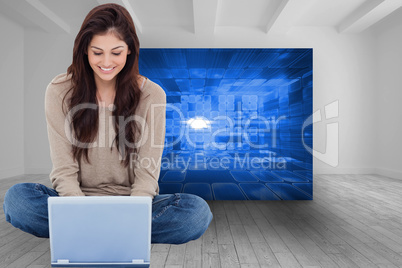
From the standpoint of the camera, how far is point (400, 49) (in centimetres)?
480

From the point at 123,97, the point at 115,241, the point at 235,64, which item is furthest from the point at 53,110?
the point at 235,64

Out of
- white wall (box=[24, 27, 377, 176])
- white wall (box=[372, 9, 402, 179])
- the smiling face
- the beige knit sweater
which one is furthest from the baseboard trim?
the smiling face

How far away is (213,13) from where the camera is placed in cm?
427

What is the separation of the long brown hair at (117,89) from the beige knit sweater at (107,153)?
0.03 m

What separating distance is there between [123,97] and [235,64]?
1.87 meters

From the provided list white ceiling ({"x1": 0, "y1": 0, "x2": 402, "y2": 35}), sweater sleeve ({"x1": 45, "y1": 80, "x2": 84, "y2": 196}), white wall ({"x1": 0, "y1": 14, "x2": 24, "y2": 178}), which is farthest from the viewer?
white wall ({"x1": 0, "y1": 14, "x2": 24, "y2": 178})

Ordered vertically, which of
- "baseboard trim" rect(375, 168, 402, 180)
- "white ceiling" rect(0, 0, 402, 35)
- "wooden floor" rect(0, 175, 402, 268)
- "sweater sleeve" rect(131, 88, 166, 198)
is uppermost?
"white ceiling" rect(0, 0, 402, 35)

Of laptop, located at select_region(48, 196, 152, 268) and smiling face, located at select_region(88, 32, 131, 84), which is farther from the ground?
smiling face, located at select_region(88, 32, 131, 84)

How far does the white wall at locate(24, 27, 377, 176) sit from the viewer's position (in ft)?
17.0

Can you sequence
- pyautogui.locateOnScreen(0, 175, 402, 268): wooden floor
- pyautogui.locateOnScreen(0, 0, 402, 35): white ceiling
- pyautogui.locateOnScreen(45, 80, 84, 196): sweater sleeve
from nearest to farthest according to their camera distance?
pyautogui.locateOnScreen(45, 80, 84, 196): sweater sleeve
pyautogui.locateOnScreen(0, 175, 402, 268): wooden floor
pyautogui.locateOnScreen(0, 0, 402, 35): white ceiling

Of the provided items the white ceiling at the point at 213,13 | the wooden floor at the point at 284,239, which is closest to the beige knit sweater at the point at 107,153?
the wooden floor at the point at 284,239

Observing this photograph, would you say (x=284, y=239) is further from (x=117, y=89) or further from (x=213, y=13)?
(x=213, y=13)

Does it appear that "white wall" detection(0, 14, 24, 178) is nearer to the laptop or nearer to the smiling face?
the smiling face

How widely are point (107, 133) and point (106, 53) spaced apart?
0.36m
